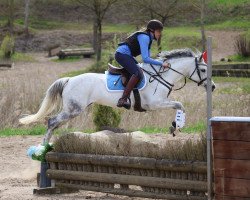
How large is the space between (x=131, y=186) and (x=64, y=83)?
247cm

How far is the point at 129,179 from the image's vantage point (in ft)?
34.9

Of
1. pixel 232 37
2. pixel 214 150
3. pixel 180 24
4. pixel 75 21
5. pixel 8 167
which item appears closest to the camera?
pixel 214 150

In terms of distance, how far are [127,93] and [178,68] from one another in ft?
3.27

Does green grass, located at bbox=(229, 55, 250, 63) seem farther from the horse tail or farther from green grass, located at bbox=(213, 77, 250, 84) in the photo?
the horse tail

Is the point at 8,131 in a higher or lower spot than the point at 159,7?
lower

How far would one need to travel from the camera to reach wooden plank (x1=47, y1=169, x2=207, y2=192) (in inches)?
390

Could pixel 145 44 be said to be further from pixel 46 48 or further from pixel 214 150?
pixel 46 48

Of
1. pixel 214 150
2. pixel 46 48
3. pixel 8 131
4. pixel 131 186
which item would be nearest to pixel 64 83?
pixel 131 186

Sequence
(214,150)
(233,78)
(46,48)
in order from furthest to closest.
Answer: (46,48), (233,78), (214,150)

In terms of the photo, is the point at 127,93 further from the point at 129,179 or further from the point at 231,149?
the point at 231,149

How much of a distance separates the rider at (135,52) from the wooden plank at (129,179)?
1.74m

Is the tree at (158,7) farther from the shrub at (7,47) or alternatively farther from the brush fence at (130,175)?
the brush fence at (130,175)

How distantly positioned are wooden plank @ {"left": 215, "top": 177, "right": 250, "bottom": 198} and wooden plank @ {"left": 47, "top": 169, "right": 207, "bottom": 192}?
2.31 feet

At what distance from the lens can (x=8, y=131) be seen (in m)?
18.6
